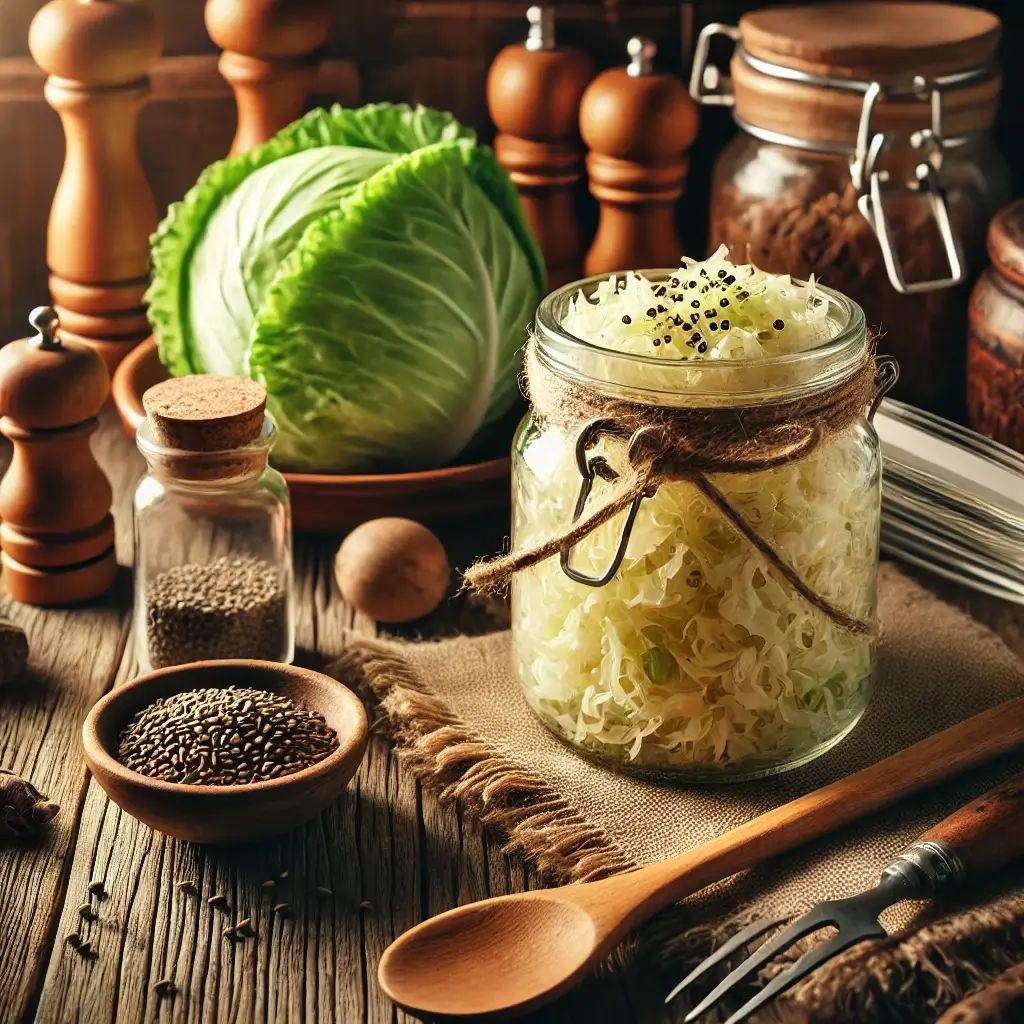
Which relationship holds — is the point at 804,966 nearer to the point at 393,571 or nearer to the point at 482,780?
the point at 482,780

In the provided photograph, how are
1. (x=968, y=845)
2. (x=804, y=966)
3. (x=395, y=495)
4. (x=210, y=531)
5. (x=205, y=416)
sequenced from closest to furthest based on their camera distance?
(x=804, y=966), (x=968, y=845), (x=205, y=416), (x=210, y=531), (x=395, y=495)

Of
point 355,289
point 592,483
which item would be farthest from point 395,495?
point 592,483

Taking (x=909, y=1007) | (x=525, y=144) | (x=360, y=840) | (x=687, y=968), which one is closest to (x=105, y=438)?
(x=525, y=144)

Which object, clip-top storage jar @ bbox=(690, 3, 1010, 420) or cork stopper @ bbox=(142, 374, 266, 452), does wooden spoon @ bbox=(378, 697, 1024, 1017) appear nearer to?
cork stopper @ bbox=(142, 374, 266, 452)

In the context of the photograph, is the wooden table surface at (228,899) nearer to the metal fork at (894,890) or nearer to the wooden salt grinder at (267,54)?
the metal fork at (894,890)

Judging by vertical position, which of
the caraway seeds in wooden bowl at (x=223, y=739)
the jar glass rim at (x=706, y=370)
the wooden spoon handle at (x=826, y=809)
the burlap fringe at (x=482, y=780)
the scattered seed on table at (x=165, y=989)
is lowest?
the burlap fringe at (x=482, y=780)

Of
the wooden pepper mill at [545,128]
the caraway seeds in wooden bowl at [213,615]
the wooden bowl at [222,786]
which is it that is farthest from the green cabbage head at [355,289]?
the wooden bowl at [222,786]

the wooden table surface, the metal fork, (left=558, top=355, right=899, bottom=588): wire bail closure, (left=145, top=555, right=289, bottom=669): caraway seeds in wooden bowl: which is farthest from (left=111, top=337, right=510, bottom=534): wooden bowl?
the metal fork
